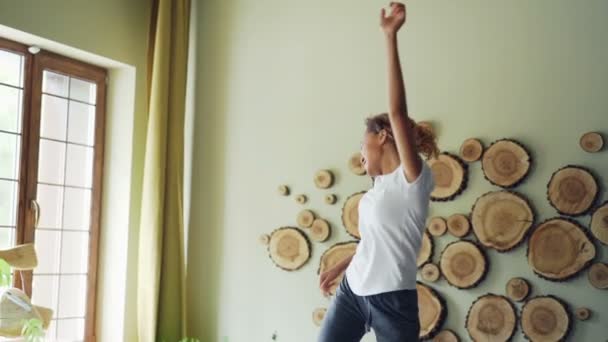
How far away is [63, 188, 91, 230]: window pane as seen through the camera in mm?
3621

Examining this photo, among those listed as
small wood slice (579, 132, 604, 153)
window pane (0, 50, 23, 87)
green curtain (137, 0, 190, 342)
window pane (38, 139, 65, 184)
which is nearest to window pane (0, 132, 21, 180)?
window pane (38, 139, 65, 184)

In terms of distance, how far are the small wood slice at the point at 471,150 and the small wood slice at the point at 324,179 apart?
65 centimetres

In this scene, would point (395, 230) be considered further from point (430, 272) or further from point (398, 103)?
point (430, 272)

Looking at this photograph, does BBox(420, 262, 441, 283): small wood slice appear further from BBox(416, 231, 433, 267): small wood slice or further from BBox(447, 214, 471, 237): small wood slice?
BBox(447, 214, 471, 237): small wood slice

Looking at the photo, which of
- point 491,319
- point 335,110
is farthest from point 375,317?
point 335,110

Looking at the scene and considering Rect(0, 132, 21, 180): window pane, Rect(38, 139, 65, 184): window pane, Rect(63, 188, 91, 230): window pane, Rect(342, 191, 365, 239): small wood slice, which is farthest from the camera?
Rect(63, 188, 91, 230): window pane

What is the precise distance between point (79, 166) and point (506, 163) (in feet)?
7.28

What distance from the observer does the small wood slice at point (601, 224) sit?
8.48ft

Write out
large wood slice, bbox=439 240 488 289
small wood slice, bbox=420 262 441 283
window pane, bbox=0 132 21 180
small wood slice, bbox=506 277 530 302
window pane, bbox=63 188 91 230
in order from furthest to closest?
window pane, bbox=63 188 91 230 < window pane, bbox=0 132 21 180 < small wood slice, bbox=420 262 441 283 < large wood slice, bbox=439 240 488 289 < small wood slice, bbox=506 277 530 302

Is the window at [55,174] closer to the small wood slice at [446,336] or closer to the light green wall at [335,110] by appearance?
the light green wall at [335,110]

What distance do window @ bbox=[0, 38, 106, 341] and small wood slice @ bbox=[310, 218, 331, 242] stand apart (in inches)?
48.8

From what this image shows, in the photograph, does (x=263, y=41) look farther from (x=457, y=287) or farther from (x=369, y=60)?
(x=457, y=287)

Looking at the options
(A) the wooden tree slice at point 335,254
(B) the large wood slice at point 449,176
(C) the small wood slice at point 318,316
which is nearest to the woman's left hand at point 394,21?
(B) the large wood slice at point 449,176

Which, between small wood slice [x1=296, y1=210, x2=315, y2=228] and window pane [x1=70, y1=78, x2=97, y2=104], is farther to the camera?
window pane [x1=70, y1=78, x2=97, y2=104]
